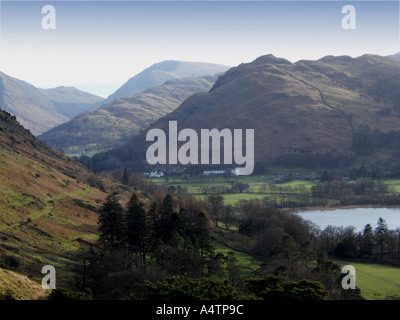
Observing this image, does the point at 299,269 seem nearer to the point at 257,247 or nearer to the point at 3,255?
the point at 257,247

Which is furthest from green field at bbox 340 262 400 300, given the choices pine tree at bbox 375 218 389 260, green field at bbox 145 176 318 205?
green field at bbox 145 176 318 205

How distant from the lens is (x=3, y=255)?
3531cm

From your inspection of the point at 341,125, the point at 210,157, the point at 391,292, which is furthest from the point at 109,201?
the point at 341,125

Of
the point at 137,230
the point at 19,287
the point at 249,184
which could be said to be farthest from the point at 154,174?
the point at 19,287

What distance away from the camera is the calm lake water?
287 feet

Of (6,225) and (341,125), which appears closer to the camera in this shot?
(6,225)

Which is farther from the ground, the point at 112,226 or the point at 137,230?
the point at 112,226

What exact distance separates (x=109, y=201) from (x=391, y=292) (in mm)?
33776

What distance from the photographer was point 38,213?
168 ft

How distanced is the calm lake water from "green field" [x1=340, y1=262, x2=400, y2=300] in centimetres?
2359

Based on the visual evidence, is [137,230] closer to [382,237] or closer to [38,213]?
[38,213]

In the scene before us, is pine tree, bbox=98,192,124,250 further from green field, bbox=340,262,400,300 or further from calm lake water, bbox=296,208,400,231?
calm lake water, bbox=296,208,400,231

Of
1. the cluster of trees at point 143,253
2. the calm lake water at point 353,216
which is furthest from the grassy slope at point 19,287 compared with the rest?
the calm lake water at point 353,216

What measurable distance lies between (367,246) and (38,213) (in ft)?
159
